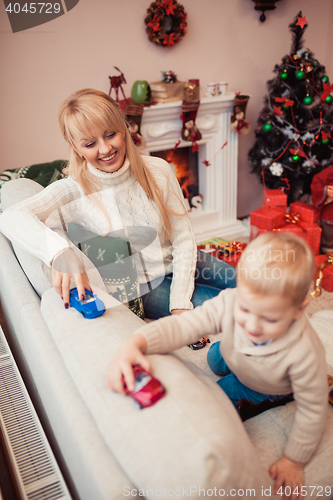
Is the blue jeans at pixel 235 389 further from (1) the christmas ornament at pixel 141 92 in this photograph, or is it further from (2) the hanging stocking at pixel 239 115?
(2) the hanging stocking at pixel 239 115

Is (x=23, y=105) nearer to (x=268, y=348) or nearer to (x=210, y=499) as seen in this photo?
(x=268, y=348)

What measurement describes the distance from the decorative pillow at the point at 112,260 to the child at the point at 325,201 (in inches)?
67.7

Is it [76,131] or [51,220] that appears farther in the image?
[51,220]

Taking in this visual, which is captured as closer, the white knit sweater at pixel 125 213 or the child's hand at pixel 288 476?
the child's hand at pixel 288 476

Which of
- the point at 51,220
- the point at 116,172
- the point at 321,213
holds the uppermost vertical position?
the point at 116,172

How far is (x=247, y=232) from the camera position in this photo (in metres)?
2.98

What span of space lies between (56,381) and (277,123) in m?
2.43

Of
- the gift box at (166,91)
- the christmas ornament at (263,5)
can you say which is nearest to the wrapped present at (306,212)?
the gift box at (166,91)

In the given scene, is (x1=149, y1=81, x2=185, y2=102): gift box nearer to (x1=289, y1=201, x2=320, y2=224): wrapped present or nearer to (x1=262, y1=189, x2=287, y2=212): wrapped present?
(x1=262, y1=189, x2=287, y2=212): wrapped present

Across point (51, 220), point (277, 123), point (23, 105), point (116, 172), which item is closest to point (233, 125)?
point (277, 123)

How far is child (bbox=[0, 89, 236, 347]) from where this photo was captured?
3.21ft

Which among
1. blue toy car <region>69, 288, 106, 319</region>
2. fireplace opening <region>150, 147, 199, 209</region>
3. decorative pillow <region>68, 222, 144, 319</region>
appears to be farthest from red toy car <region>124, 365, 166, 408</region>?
fireplace opening <region>150, 147, 199, 209</region>

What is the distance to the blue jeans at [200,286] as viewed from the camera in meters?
1.20

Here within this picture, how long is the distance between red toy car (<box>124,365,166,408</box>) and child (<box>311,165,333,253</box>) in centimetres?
209
